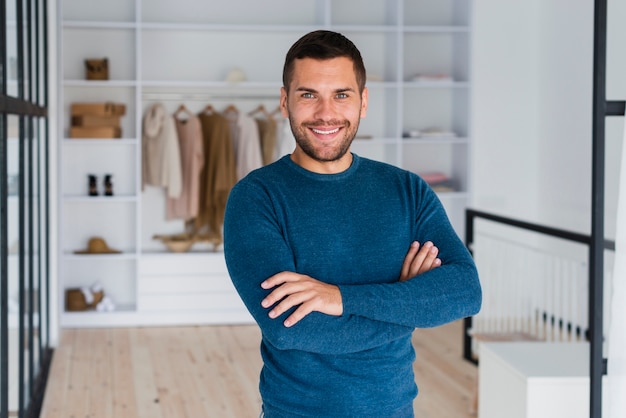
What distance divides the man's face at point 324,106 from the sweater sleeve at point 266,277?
14 centimetres

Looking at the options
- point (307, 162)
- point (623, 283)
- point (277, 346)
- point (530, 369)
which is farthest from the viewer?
point (530, 369)

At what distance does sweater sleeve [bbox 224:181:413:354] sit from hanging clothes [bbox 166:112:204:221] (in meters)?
5.00

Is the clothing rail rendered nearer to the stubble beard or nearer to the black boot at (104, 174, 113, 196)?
the black boot at (104, 174, 113, 196)

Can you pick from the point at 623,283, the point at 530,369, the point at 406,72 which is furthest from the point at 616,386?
the point at 406,72

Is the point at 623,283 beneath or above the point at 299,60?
beneath

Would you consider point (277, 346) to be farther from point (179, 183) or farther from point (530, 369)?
point (179, 183)

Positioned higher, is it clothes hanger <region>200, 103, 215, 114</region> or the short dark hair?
clothes hanger <region>200, 103, 215, 114</region>

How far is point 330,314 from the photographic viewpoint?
174 cm

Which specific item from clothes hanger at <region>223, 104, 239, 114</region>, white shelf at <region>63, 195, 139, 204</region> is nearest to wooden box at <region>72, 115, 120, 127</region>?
white shelf at <region>63, 195, 139, 204</region>

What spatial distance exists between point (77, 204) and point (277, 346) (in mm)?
5569

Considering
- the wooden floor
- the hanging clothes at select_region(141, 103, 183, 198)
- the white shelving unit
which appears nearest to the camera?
the wooden floor

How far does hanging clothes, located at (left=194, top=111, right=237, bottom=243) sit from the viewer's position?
6758 mm

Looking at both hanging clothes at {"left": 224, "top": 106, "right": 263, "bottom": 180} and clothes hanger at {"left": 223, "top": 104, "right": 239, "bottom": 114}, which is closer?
hanging clothes at {"left": 224, "top": 106, "right": 263, "bottom": 180}

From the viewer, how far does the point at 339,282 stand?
179cm
